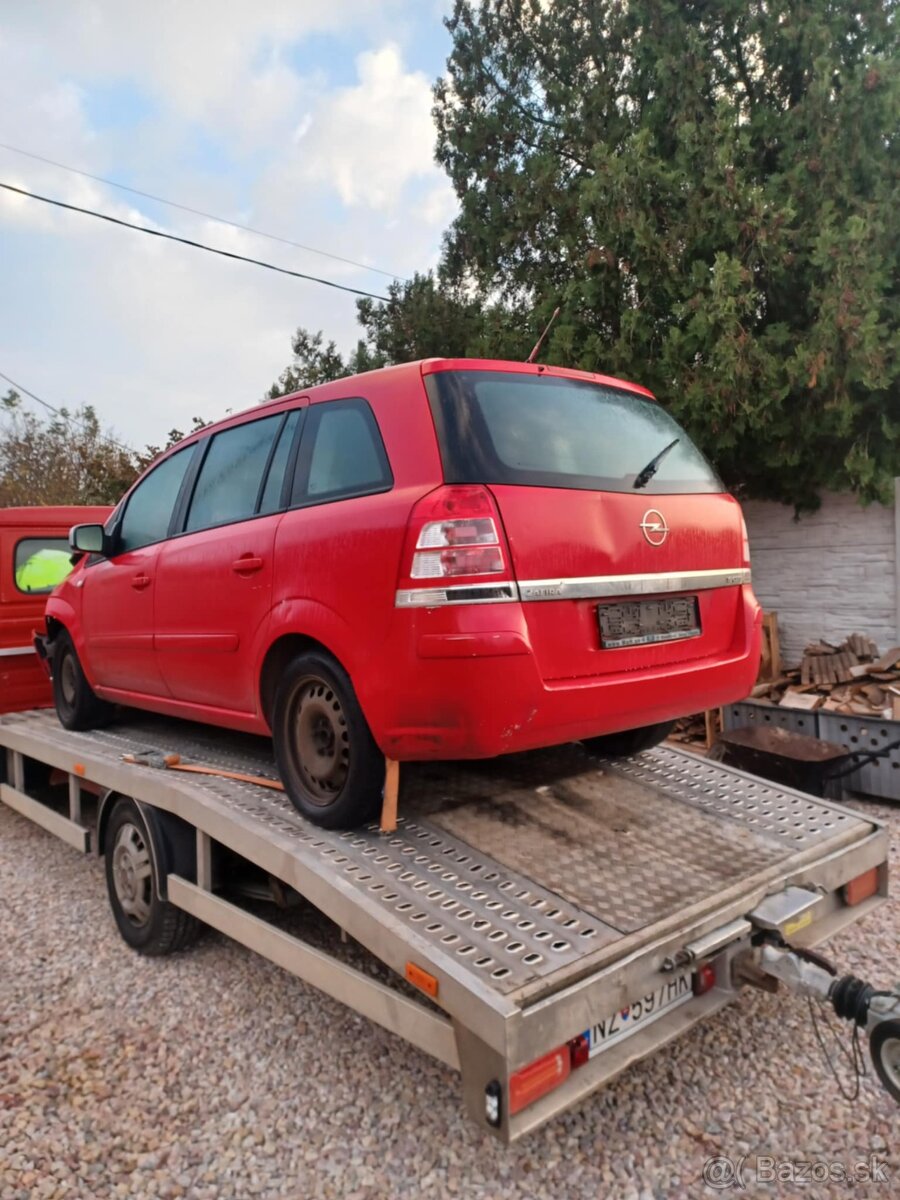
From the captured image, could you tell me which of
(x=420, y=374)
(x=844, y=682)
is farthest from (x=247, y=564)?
(x=844, y=682)

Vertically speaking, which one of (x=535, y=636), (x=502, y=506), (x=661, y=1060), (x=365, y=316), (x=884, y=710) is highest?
(x=365, y=316)

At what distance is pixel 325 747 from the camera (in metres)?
2.88

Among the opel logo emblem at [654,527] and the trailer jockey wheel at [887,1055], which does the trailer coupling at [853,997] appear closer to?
the trailer jockey wheel at [887,1055]

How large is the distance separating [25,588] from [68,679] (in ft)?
3.90

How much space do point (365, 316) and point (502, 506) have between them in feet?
32.6

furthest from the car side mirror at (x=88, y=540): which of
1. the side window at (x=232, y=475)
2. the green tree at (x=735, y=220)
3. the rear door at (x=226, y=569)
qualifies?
the green tree at (x=735, y=220)

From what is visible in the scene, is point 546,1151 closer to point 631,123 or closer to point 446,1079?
point 446,1079

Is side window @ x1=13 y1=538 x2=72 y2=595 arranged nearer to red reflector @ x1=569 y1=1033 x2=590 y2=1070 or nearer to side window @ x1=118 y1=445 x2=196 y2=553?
side window @ x1=118 y1=445 x2=196 y2=553

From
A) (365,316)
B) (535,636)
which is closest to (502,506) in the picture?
(535,636)

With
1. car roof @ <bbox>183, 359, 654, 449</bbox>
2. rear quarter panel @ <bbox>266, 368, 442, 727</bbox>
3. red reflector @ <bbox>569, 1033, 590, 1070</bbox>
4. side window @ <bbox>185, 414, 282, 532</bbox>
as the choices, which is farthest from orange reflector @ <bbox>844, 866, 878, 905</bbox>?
side window @ <bbox>185, 414, 282, 532</bbox>

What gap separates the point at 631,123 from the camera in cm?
767

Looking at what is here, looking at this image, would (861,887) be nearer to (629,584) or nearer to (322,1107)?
(629,584)

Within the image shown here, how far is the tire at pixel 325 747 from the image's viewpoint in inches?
105

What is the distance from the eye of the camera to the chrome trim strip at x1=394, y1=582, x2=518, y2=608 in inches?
94.0
